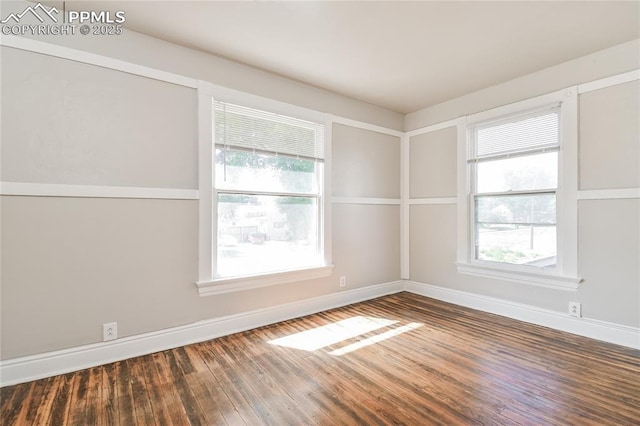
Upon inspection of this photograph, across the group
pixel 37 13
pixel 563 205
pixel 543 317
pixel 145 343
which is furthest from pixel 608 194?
pixel 37 13

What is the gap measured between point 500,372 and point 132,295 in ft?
9.65

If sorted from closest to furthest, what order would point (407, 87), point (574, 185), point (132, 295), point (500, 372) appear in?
point (500, 372), point (132, 295), point (574, 185), point (407, 87)

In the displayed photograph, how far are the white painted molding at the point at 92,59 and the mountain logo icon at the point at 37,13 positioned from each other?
0.13m

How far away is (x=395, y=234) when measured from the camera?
4.42 meters

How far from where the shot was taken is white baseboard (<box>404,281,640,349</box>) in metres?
2.59

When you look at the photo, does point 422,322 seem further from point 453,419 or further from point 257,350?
point 257,350

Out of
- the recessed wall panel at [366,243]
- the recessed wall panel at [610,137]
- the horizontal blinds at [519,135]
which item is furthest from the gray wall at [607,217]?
the recessed wall panel at [366,243]

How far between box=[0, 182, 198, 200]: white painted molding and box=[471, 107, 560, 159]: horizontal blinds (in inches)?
133

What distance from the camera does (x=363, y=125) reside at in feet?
13.1

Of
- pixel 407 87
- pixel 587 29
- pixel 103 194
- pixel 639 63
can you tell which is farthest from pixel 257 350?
pixel 639 63

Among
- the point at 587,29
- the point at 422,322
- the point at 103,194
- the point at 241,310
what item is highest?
the point at 587,29

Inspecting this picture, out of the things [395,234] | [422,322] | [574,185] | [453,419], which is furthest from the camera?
[395,234]

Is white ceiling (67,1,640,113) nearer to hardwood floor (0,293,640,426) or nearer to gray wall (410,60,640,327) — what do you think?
gray wall (410,60,640,327)

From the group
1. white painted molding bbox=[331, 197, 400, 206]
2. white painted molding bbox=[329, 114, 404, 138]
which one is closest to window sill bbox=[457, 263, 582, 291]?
white painted molding bbox=[331, 197, 400, 206]
